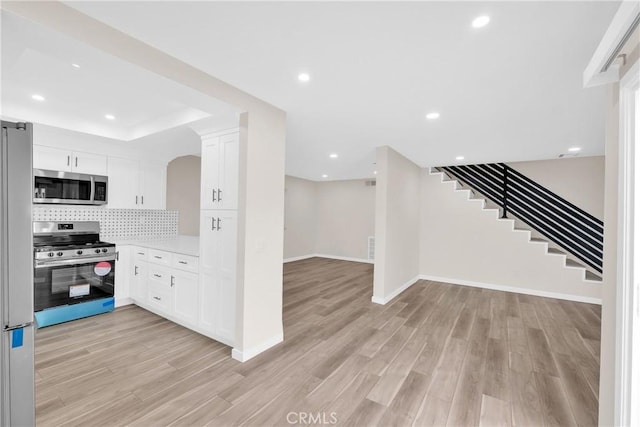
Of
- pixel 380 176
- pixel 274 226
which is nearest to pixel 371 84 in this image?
pixel 274 226

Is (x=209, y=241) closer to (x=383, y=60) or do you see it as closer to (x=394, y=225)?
(x=383, y=60)

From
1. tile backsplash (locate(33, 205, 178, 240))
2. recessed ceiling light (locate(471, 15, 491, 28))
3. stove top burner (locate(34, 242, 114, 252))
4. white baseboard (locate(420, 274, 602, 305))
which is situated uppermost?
recessed ceiling light (locate(471, 15, 491, 28))

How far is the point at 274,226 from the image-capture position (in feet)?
9.09

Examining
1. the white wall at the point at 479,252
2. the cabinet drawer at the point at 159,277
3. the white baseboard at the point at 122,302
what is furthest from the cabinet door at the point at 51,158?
the white wall at the point at 479,252

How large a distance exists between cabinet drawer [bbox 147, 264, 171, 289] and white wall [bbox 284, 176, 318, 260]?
4160 mm

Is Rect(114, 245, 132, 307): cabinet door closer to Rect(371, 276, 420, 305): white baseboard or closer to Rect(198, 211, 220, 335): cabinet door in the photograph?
Rect(198, 211, 220, 335): cabinet door

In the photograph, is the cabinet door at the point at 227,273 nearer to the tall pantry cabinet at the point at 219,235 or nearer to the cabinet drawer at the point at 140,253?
the tall pantry cabinet at the point at 219,235

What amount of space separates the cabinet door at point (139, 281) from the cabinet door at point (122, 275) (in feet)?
0.31

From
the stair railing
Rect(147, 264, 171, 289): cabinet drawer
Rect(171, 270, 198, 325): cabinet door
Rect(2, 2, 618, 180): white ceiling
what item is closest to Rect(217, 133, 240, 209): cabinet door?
Rect(2, 2, 618, 180): white ceiling

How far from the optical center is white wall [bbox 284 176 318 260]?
24.7 ft

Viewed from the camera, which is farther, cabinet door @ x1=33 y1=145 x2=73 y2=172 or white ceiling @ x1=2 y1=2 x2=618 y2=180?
cabinet door @ x1=33 y1=145 x2=73 y2=172

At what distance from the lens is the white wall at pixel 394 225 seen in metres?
4.21

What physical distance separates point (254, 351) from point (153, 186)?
10.7 feet

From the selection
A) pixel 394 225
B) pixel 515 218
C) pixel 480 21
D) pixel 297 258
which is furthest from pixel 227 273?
pixel 515 218
